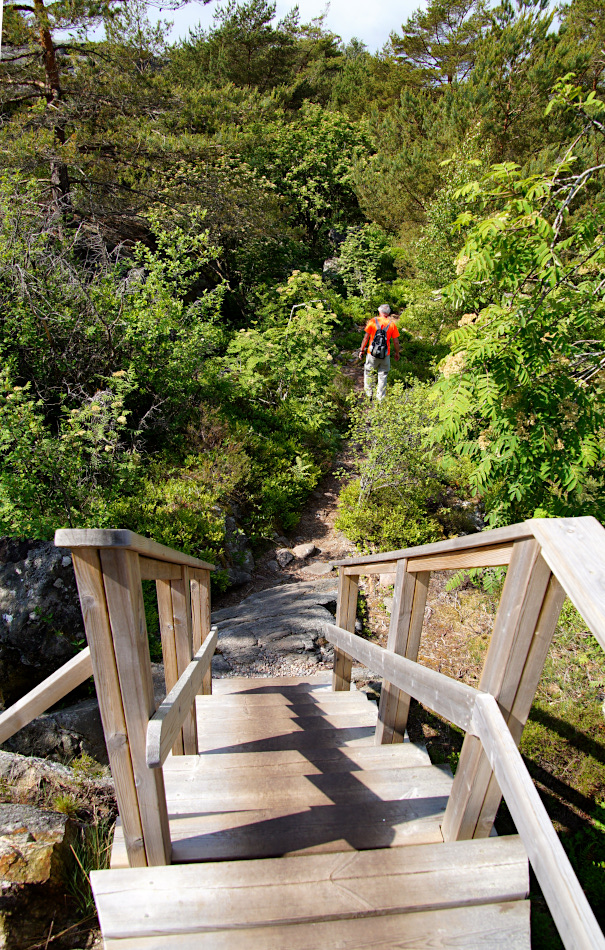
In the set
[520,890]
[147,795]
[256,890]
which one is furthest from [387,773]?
[147,795]

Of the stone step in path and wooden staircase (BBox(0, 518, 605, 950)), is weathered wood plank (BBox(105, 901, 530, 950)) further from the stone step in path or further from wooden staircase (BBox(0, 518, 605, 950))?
the stone step in path

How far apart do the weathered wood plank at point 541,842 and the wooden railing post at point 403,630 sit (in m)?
0.98

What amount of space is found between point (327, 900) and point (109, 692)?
849 mm

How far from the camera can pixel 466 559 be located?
1.77 m

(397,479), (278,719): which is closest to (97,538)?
(278,719)

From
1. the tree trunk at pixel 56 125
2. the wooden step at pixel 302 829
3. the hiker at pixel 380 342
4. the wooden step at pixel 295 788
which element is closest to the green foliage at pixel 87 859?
the wooden step at pixel 295 788

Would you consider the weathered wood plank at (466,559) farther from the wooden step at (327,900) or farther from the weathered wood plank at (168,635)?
the weathered wood plank at (168,635)

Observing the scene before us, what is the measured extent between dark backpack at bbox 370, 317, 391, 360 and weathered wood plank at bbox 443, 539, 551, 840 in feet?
26.4

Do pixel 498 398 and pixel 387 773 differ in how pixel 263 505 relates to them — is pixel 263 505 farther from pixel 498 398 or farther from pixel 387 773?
pixel 387 773

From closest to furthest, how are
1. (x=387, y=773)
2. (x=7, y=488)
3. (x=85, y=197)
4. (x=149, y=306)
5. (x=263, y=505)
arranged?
(x=387, y=773) → (x=7, y=488) → (x=149, y=306) → (x=263, y=505) → (x=85, y=197)

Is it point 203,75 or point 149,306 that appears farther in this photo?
point 203,75

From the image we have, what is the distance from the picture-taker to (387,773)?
7.24ft

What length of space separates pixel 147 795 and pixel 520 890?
111 cm

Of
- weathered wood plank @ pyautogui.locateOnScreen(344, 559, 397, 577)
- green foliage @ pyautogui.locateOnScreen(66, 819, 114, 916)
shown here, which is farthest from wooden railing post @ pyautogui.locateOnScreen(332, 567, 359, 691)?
green foliage @ pyautogui.locateOnScreen(66, 819, 114, 916)
